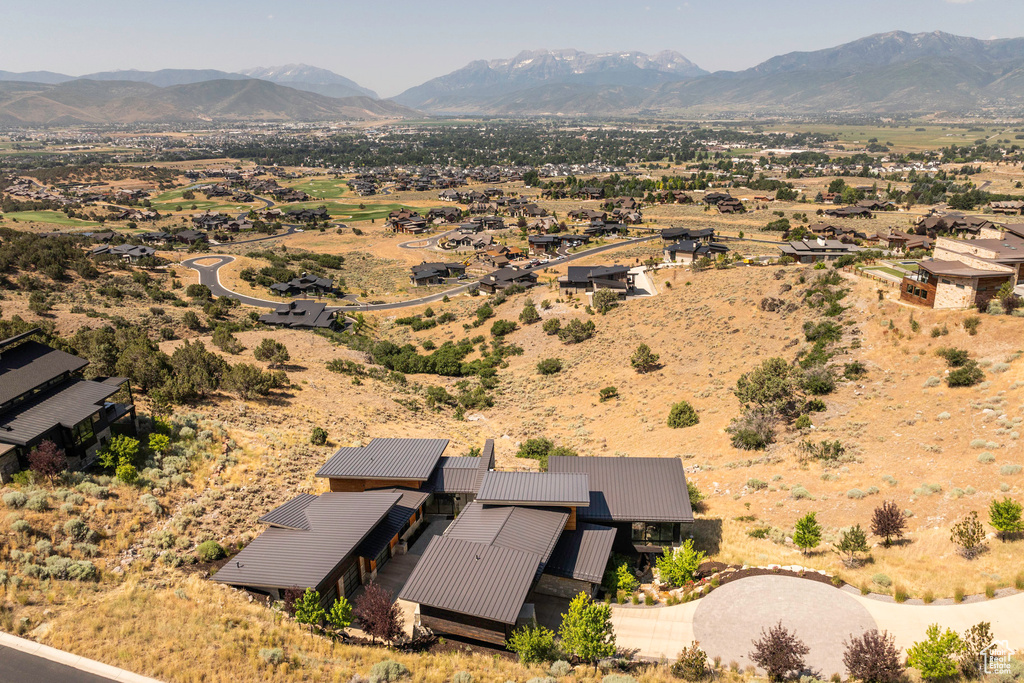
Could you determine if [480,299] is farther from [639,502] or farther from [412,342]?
[639,502]

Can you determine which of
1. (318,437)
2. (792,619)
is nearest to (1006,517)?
(792,619)

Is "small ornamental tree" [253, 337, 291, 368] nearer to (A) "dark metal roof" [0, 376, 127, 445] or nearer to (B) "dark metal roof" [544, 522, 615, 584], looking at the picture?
Answer: (A) "dark metal roof" [0, 376, 127, 445]

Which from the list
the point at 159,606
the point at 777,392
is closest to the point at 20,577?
the point at 159,606

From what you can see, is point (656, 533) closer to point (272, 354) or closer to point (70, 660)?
point (70, 660)

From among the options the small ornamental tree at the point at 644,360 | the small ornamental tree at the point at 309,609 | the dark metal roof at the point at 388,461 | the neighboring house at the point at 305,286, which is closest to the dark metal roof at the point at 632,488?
the dark metal roof at the point at 388,461

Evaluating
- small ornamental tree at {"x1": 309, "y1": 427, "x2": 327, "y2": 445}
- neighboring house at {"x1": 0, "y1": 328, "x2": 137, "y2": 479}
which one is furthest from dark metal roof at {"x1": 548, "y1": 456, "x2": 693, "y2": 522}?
neighboring house at {"x1": 0, "y1": 328, "x2": 137, "y2": 479}

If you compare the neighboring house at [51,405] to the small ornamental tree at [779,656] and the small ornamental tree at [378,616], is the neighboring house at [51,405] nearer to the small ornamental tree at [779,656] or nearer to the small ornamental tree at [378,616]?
the small ornamental tree at [378,616]
